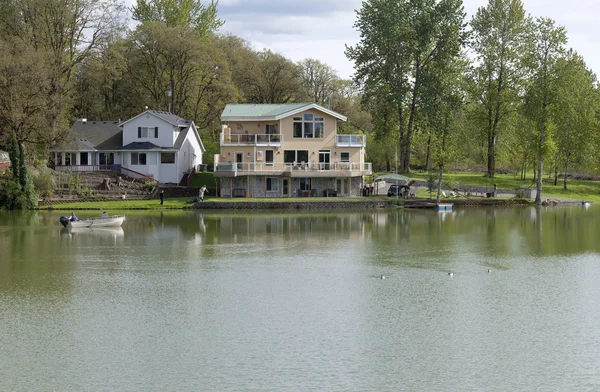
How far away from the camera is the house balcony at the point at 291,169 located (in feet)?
208

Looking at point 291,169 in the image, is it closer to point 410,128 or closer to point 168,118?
point 168,118

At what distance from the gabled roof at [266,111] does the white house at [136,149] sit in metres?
6.36

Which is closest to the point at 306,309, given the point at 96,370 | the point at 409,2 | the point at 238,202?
the point at 96,370

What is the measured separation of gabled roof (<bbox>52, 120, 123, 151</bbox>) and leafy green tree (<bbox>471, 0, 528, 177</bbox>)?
1476 inches

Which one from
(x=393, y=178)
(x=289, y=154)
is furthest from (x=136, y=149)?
(x=393, y=178)

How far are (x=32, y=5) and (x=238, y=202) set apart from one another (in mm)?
27100

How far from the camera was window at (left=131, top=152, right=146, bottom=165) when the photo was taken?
70.6m

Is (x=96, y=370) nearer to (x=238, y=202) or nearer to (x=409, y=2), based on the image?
(x=238, y=202)

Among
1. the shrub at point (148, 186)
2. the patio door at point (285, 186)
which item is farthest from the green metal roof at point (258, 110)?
the shrub at point (148, 186)

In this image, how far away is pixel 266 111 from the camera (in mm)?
68375

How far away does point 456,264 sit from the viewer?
32781 millimetres

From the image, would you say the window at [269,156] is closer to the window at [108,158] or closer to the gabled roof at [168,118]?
the gabled roof at [168,118]

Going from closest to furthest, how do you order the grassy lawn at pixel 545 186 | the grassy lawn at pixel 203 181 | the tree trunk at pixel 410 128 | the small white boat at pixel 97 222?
1. the small white boat at pixel 97 222
2. the grassy lawn at pixel 203 181
3. the grassy lawn at pixel 545 186
4. the tree trunk at pixel 410 128

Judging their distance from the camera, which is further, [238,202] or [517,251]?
[238,202]
